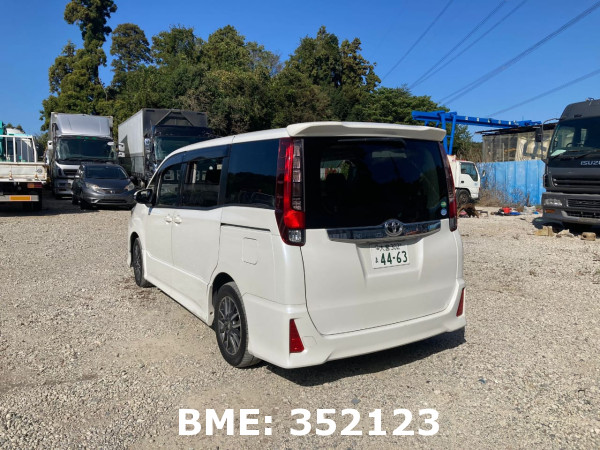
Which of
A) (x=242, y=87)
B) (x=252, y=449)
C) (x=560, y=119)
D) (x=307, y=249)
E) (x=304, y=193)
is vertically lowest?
(x=252, y=449)

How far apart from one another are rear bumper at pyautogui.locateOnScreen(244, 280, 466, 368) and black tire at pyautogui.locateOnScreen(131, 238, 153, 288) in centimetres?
322

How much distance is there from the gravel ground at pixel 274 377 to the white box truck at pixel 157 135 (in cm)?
1157

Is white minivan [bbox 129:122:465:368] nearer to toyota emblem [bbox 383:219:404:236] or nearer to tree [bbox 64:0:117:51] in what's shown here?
toyota emblem [bbox 383:219:404:236]

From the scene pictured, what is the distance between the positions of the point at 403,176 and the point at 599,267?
21.2 feet

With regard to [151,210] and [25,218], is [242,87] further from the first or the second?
[151,210]

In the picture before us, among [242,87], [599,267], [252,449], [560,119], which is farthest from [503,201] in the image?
[252,449]

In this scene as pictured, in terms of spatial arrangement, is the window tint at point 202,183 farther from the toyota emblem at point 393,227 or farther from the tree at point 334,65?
the tree at point 334,65

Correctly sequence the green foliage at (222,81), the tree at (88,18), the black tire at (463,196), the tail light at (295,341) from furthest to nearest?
the tree at (88,18)
the green foliage at (222,81)
the black tire at (463,196)
the tail light at (295,341)

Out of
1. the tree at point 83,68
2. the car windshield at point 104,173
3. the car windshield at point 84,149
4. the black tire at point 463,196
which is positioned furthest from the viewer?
the tree at point 83,68

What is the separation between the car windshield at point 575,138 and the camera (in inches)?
455

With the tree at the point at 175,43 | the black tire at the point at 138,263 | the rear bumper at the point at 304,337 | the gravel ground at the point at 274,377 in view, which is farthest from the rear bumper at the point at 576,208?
the tree at the point at 175,43

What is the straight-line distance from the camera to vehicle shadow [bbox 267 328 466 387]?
405 cm

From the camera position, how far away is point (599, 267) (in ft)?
28.2

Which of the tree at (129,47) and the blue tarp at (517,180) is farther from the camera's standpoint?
the tree at (129,47)
